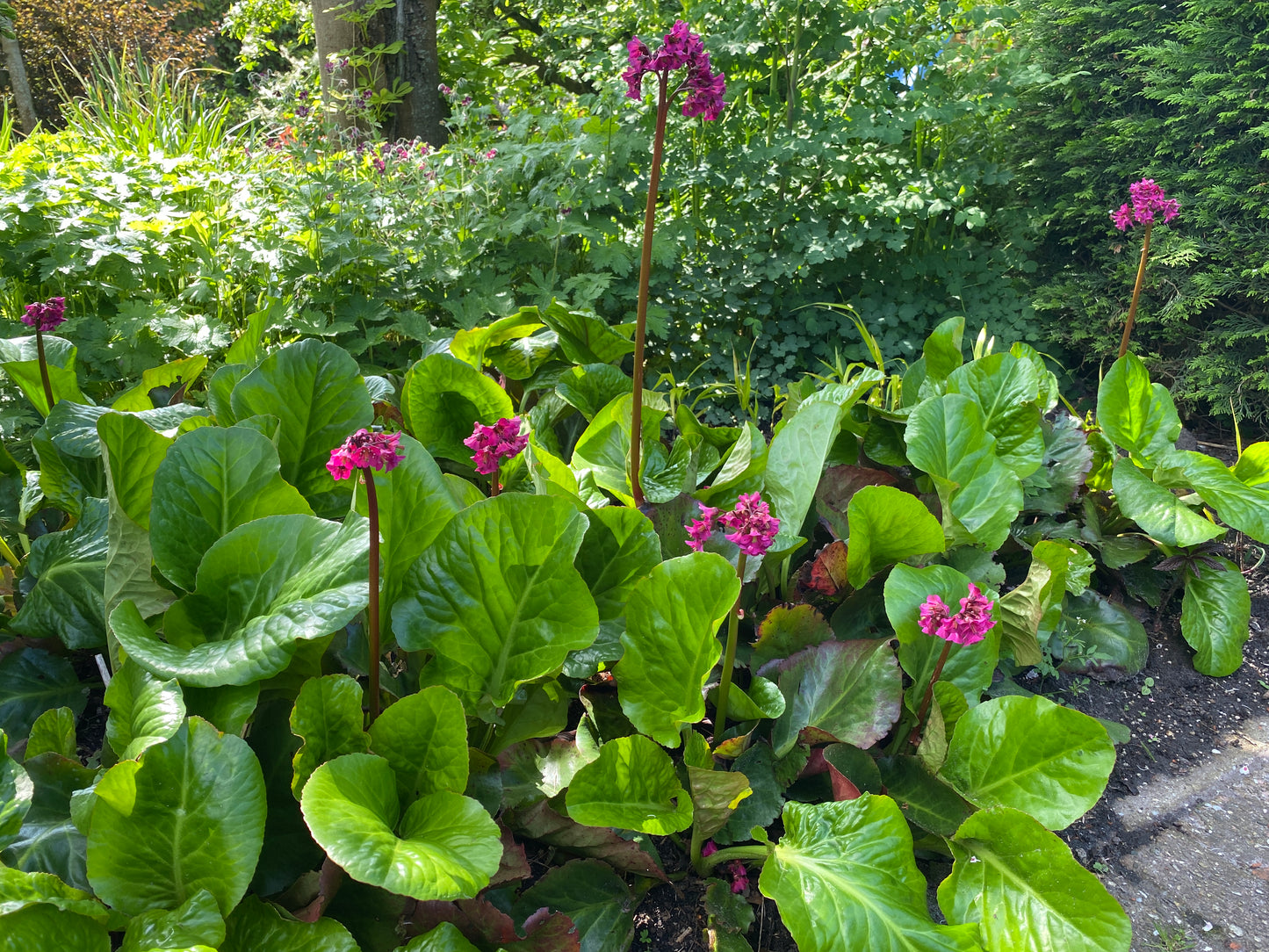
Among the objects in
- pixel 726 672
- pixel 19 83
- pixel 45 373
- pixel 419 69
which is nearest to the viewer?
pixel 726 672

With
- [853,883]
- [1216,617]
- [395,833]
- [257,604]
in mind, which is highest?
[257,604]

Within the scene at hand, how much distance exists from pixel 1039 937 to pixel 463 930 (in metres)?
0.79

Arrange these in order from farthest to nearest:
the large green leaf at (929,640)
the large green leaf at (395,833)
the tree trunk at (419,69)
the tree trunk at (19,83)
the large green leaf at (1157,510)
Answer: the tree trunk at (19,83) < the tree trunk at (419,69) < the large green leaf at (1157,510) < the large green leaf at (929,640) < the large green leaf at (395,833)

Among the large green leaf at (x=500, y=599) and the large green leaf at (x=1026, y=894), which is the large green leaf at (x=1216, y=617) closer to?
the large green leaf at (x=1026, y=894)

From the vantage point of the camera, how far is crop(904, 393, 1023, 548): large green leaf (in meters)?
1.75

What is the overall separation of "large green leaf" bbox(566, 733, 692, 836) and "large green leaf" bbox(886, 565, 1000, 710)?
0.49m

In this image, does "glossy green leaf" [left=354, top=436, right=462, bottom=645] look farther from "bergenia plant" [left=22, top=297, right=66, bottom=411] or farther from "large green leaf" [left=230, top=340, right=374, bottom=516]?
"bergenia plant" [left=22, top=297, right=66, bottom=411]

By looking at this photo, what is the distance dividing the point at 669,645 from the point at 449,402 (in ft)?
2.55

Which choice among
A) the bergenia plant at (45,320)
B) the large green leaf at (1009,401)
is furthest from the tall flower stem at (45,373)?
the large green leaf at (1009,401)

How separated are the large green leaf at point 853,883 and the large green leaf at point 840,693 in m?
0.17

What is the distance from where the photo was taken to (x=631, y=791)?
3.96 feet

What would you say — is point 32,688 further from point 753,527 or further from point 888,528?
point 888,528

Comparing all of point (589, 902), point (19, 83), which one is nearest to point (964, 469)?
point (589, 902)

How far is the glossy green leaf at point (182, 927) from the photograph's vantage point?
3.00 feet
